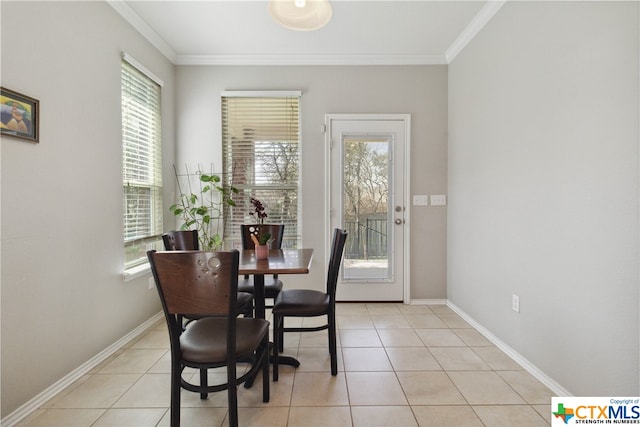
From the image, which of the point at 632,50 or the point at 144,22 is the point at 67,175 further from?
the point at 632,50

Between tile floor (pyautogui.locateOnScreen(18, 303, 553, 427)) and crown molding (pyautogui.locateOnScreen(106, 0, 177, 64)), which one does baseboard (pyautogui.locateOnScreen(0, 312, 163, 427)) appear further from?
crown molding (pyautogui.locateOnScreen(106, 0, 177, 64))

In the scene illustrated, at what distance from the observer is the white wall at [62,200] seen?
5.56ft

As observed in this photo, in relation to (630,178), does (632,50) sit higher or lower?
higher

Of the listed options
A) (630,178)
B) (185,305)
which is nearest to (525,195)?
(630,178)

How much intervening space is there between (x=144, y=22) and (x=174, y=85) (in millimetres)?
749

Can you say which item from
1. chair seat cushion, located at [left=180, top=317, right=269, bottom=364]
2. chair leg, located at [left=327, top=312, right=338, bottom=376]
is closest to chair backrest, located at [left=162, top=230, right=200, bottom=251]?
chair seat cushion, located at [left=180, top=317, right=269, bottom=364]

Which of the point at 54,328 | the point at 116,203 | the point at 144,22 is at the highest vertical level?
the point at 144,22

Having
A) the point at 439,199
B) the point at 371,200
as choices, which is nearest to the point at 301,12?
the point at 371,200

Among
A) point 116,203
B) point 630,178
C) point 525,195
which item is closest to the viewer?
point 630,178

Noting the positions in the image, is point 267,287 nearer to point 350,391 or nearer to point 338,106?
point 350,391

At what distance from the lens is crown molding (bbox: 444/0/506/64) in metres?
2.59

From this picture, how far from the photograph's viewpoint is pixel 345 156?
3.61 meters

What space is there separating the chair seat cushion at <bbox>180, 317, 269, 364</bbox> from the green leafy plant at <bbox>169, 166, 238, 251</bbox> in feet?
6.29

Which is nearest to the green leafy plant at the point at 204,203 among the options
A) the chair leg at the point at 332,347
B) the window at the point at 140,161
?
the window at the point at 140,161
